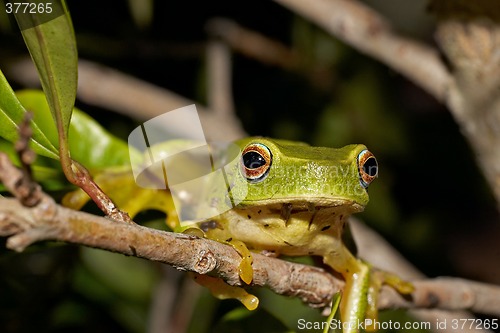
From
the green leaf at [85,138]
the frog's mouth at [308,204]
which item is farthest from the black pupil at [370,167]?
the green leaf at [85,138]

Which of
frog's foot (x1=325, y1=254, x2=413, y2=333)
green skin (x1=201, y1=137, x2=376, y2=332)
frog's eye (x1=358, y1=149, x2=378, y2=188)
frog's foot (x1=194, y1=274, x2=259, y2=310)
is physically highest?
frog's eye (x1=358, y1=149, x2=378, y2=188)

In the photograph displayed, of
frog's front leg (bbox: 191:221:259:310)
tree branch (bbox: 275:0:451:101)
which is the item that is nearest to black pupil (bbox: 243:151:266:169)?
frog's front leg (bbox: 191:221:259:310)

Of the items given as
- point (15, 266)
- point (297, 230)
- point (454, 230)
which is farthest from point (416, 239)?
point (15, 266)

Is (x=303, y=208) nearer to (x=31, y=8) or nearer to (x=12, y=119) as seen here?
(x=12, y=119)

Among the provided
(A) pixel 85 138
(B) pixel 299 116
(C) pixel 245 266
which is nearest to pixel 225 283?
(C) pixel 245 266

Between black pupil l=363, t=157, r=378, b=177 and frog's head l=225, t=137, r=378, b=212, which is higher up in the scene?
black pupil l=363, t=157, r=378, b=177

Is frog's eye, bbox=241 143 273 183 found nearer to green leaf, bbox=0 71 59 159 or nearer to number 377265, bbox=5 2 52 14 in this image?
green leaf, bbox=0 71 59 159

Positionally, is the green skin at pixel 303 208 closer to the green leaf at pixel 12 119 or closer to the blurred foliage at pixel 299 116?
the green leaf at pixel 12 119

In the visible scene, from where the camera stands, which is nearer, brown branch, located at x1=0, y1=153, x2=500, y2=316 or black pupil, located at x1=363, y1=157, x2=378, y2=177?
brown branch, located at x1=0, y1=153, x2=500, y2=316

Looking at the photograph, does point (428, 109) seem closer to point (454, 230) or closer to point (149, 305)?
point (454, 230)
